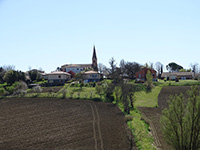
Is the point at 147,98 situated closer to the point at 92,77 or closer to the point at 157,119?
the point at 157,119

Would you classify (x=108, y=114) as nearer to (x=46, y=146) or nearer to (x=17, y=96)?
(x=46, y=146)

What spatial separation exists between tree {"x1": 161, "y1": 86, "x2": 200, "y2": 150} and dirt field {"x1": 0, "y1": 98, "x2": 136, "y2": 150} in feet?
17.9

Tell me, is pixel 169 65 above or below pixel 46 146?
above

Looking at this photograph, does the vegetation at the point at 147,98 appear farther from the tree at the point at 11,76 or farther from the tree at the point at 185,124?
the tree at the point at 11,76

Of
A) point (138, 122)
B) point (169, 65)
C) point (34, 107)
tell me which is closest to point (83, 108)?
point (34, 107)

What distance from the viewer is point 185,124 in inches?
548

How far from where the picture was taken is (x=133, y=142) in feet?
63.3

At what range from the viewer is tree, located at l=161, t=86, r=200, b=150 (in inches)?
525

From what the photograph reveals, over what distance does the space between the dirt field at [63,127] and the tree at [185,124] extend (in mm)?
5447

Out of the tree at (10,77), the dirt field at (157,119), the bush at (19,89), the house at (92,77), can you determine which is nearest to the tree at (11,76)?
the tree at (10,77)

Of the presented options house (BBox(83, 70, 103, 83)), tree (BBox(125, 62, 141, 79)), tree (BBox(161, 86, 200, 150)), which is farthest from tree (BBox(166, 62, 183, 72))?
tree (BBox(161, 86, 200, 150))

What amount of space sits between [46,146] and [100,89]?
27.6 m

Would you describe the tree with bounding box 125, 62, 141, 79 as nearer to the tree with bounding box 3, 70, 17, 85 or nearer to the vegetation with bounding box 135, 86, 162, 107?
the vegetation with bounding box 135, 86, 162, 107

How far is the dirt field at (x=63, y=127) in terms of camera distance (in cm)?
1883
